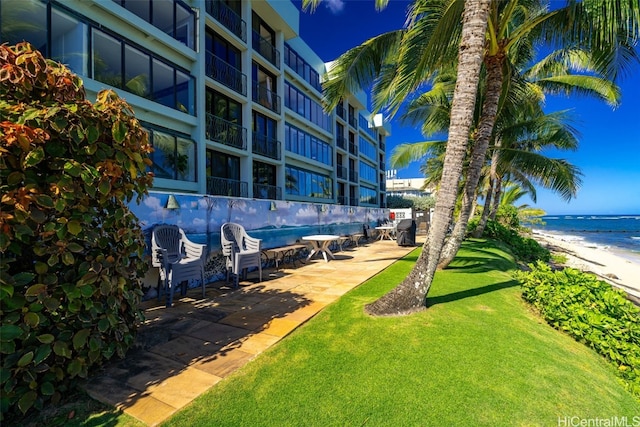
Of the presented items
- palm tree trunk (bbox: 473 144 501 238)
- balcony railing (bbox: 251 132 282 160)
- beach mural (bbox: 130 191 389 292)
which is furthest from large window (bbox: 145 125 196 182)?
palm tree trunk (bbox: 473 144 501 238)

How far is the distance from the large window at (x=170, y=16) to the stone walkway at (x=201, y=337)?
10.8 meters

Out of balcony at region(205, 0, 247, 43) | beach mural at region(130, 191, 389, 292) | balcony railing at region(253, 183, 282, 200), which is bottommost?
beach mural at region(130, 191, 389, 292)

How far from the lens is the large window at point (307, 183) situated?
1905 cm

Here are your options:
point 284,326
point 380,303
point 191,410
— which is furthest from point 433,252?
point 191,410

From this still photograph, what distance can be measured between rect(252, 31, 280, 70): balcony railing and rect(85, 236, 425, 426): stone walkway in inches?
563

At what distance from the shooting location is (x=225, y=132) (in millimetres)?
13820

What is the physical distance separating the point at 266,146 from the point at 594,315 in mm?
15295

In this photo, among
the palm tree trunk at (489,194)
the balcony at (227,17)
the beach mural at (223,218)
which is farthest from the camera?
the palm tree trunk at (489,194)

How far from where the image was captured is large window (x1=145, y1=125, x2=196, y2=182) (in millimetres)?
10711

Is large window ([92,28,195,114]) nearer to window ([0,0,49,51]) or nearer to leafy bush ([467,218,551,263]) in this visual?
window ([0,0,49,51])

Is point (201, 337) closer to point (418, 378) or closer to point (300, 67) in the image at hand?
point (418, 378)

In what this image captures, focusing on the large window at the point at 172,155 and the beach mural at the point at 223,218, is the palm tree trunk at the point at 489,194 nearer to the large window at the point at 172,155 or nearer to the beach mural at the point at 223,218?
the beach mural at the point at 223,218

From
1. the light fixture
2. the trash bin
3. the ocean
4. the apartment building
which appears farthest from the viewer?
the ocean

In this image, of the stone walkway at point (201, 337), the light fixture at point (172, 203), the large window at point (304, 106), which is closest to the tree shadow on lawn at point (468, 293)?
the stone walkway at point (201, 337)
